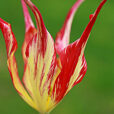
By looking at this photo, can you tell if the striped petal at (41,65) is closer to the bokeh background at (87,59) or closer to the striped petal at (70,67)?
the striped petal at (70,67)

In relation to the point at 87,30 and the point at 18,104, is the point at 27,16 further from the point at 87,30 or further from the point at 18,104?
the point at 18,104

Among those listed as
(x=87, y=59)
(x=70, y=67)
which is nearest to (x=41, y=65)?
(x=70, y=67)

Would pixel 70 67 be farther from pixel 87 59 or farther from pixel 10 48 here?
pixel 87 59

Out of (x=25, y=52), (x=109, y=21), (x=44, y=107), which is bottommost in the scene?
(x=109, y=21)

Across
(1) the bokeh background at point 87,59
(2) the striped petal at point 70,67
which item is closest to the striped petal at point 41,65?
(2) the striped petal at point 70,67

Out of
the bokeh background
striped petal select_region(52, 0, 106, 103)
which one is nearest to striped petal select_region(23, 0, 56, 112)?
striped petal select_region(52, 0, 106, 103)

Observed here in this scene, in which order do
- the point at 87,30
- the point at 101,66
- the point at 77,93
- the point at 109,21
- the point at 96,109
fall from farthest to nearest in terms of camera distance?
the point at 109,21
the point at 101,66
the point at 77,93
the point at 96,109
the point at 87,30

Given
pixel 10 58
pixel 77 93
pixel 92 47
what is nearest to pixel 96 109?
pixel 77 93
